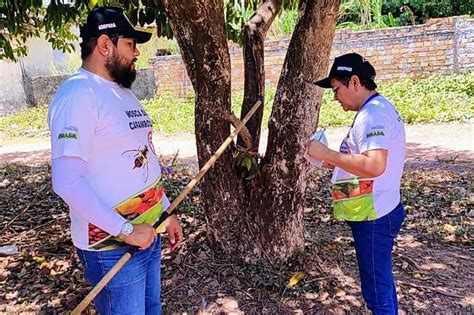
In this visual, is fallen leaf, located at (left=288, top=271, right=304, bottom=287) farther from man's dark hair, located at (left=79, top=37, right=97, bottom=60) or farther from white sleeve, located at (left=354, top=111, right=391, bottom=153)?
man's dark hair, located at (left=79, top=37, right=97, bottom=60)

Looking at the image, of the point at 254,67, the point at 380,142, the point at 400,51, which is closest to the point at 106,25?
the point at 380,142

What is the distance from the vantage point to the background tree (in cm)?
297

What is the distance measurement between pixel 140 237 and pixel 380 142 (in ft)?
3.63

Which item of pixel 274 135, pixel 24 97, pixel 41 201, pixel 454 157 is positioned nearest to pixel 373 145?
pixel 274 135

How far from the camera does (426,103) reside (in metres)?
10.4

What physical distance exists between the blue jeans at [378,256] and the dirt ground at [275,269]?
0.59 meters

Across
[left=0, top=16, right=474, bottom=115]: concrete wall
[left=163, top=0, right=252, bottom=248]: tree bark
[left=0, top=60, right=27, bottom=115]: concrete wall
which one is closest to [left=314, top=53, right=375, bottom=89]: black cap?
[left=163, top=0, right=252, bottom=248]: tree bark

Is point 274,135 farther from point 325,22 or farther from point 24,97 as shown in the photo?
point 24,97

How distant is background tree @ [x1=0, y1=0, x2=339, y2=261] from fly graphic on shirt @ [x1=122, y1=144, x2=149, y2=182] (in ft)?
3.62

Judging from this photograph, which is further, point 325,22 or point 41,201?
point 41,201

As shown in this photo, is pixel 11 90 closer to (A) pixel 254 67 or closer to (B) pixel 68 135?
(A) pixel 254 67

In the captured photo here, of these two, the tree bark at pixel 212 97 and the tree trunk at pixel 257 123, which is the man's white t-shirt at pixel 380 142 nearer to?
the tree trunk at pixel 257 123

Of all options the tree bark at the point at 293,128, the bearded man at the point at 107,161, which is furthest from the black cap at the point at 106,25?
the tree bark at the point at 293,128

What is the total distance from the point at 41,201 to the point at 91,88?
379 centimetres
